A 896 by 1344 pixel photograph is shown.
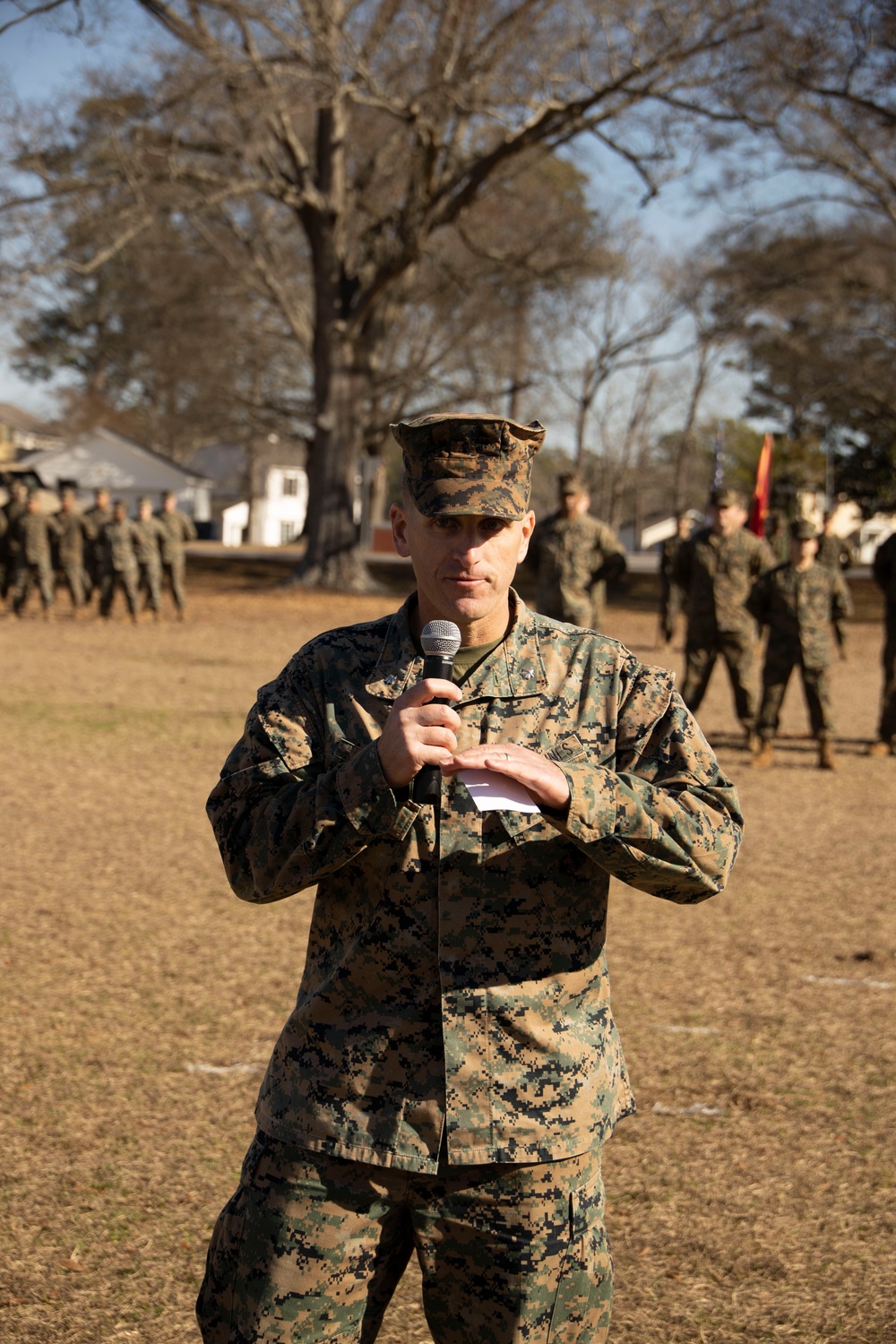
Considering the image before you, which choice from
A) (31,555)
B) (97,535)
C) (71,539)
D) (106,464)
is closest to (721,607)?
(31,555)

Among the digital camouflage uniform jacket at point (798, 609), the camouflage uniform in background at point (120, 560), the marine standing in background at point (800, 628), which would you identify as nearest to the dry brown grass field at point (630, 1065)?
the marine standing in background at point (800, 628)

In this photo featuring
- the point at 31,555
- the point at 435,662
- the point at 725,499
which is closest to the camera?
the point at 435,662

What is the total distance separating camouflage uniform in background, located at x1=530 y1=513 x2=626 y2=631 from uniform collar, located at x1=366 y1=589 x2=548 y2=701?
11.4 m

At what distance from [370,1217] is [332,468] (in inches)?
1164

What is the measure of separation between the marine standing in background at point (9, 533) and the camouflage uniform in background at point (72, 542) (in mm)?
616

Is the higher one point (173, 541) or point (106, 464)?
point (106, 464)

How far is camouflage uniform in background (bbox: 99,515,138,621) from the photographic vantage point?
76.6 ft

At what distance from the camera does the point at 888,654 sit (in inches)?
516

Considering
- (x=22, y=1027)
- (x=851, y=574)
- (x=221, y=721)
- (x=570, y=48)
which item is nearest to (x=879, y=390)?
(x=851, y=574)

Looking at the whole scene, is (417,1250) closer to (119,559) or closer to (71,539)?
(119,559)

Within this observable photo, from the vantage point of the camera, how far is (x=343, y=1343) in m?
2.32

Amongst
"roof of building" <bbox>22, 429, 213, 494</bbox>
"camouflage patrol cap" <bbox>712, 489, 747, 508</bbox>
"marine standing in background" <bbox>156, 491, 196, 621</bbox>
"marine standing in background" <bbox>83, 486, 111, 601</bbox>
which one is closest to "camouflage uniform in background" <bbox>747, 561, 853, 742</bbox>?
"camouflage patrol cap" <bbox>712, 489, 747, 508</bbox>

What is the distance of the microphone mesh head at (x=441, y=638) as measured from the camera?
222cm

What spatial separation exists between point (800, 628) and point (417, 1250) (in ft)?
34.2
